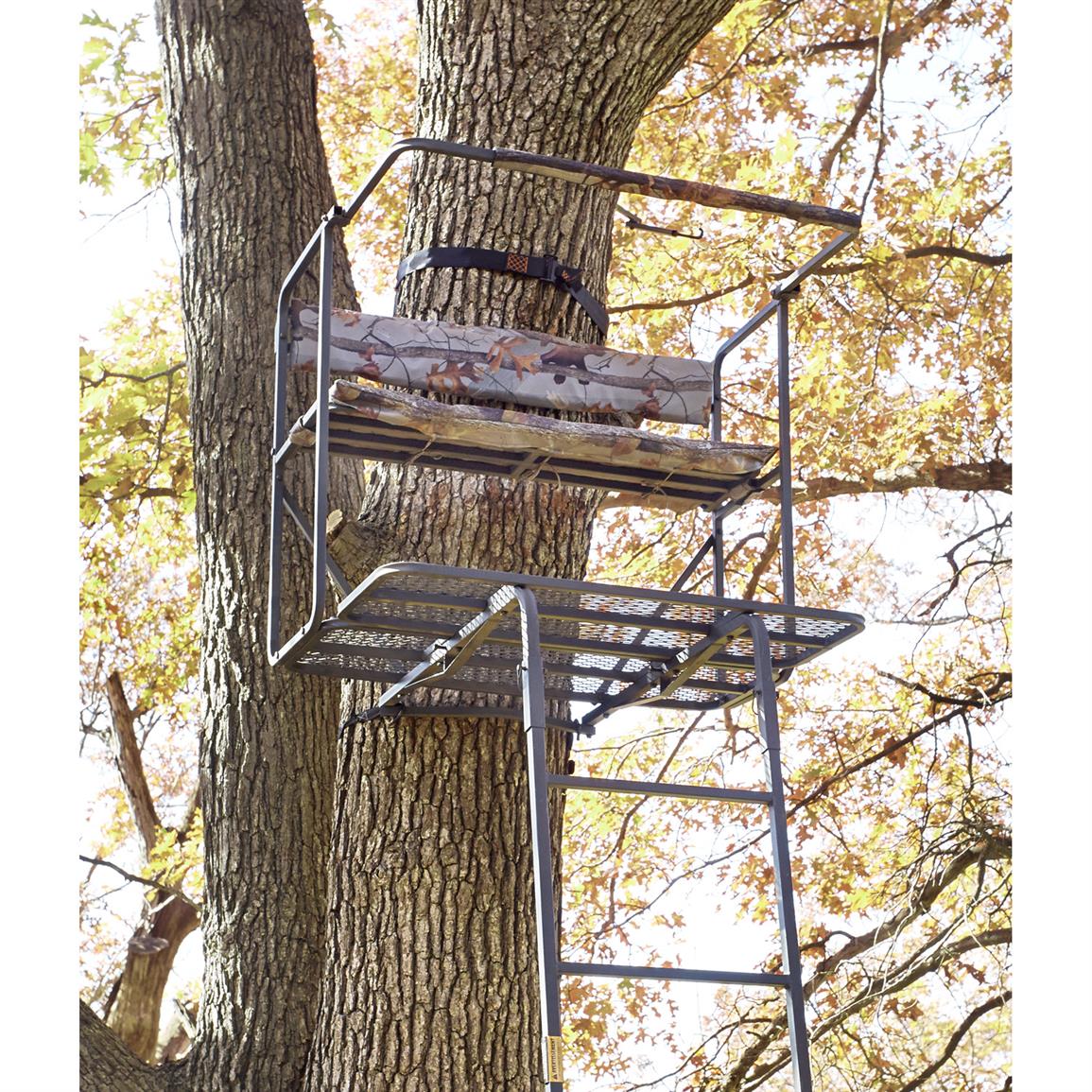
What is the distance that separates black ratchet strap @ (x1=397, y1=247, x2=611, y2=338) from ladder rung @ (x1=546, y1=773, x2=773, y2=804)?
166cm

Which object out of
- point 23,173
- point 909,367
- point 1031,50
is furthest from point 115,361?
point 1031,50

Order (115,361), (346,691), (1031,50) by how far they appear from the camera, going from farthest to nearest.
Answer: (115,361) → (1031,50) → (346,691)

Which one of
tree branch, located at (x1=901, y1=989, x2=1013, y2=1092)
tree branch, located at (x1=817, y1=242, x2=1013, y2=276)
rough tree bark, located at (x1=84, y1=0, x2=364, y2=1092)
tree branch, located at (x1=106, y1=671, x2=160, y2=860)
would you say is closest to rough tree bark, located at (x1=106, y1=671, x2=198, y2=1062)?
tree branch, located at (x1=106, y1=671, x2=160, y2=860)

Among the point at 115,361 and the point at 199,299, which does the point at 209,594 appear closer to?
the point at 199,299

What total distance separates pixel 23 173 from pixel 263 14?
2.85ft

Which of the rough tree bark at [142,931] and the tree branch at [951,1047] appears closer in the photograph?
the tree branch at [951,1047]

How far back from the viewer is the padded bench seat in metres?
2.56

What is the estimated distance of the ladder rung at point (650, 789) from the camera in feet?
6.77

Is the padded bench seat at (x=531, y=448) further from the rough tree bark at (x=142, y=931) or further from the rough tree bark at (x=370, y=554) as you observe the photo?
the rough tree bark at (x=142, y=931)

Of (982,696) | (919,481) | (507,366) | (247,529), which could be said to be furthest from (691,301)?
(507,366)

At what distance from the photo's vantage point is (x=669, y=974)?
1974 mm

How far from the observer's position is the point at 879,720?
7672mm

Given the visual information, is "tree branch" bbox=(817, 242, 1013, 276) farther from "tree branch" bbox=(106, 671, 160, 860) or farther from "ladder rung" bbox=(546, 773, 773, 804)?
"tree branch" bbox=(106, 671, 160, 860)

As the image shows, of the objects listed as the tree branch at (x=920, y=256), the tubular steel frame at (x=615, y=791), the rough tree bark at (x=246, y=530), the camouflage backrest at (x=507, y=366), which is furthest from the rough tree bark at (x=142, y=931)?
the tubular steel frame at (x=615, y=791)
